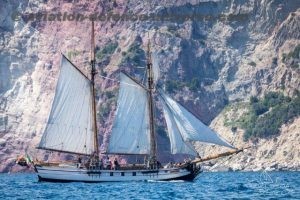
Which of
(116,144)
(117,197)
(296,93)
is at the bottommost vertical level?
(117,197)

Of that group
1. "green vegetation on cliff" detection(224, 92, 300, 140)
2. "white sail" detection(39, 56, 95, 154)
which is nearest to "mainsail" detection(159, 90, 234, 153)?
"white sail" detection(39, 56, 95, 154)

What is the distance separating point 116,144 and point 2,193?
23839 millimetres

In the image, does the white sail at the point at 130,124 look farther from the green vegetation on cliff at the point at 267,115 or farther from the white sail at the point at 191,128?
the green vegetation on cliff at the point at 267,115

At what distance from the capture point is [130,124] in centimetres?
11638

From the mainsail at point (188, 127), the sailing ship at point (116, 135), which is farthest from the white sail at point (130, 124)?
the mainsail at point (188, 127)

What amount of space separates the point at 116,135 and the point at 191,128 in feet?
32.4

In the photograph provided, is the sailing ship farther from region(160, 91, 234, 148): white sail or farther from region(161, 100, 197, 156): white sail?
region(160, 91, 234, 148): white sail

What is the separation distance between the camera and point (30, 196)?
292 ft

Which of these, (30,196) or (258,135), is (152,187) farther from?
(258,135)

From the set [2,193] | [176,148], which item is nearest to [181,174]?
[176,148]

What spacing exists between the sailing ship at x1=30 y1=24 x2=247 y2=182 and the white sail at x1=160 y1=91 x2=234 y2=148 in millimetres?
766

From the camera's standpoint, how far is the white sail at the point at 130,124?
11644 cm

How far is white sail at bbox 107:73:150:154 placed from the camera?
11644 cm

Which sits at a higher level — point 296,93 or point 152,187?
point 296,93
